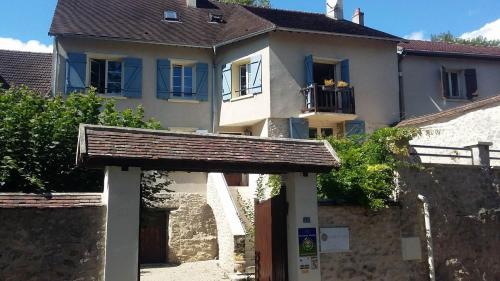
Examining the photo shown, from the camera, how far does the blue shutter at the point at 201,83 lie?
1909cm

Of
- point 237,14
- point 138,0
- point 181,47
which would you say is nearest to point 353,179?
point 181,47

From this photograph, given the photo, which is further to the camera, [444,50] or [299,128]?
[444,50]

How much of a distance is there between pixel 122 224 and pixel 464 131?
1115 centimetres

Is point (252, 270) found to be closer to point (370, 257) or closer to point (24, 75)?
point (370, 257)

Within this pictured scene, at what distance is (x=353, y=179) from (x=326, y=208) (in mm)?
1069

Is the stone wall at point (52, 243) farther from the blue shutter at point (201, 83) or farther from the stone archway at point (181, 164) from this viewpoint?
the blue shutter at point (201, 83)

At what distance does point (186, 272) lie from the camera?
558 inches

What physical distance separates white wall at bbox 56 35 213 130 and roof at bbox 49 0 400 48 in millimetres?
380

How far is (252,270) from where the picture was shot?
43.9ft

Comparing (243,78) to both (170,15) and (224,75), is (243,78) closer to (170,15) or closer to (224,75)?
(224,75)

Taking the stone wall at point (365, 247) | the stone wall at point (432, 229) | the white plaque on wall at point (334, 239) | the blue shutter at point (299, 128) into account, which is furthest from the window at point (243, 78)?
the white plaque on wall at point (334, 239)

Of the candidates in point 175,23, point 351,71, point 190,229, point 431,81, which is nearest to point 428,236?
point 190,229

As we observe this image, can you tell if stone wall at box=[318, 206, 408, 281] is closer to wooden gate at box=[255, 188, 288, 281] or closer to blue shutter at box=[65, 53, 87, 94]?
wooden gate at box=[255, 188, 288, 281]

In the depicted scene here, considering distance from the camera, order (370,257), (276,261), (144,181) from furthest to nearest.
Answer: (144,181), (370,257), (276,261)
